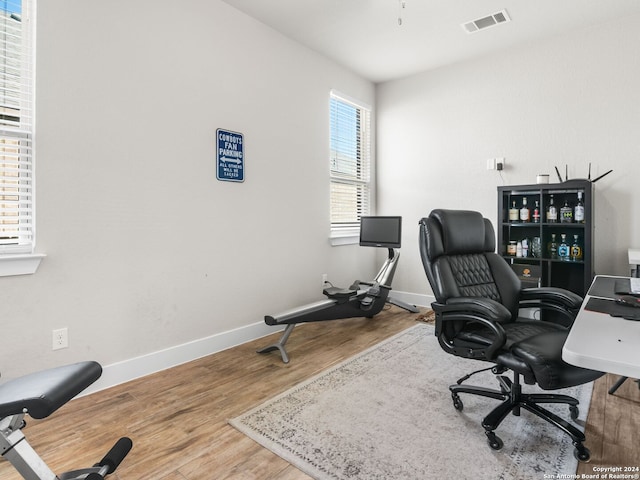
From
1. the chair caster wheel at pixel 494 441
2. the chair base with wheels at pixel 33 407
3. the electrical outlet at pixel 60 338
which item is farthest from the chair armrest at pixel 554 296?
the electrical outlet at pixel 60 338

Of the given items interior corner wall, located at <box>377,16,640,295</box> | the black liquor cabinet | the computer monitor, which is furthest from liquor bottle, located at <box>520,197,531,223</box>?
the computer monitor

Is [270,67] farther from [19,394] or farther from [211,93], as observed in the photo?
[19,394]

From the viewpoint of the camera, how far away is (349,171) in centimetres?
461

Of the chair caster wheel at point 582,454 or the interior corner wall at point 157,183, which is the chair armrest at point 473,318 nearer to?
the chair caster wheel at point 582,454

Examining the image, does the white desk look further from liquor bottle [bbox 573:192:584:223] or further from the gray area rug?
liquor bottle [bbox 573:192:584:223]

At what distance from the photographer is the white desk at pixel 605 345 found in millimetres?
954

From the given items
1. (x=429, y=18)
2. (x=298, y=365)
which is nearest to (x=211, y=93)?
(x=429, y=18)

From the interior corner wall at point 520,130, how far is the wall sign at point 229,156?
2371mm

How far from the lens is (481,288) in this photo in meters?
2.37

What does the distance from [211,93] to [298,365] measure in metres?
2.30

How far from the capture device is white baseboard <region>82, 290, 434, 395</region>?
2.45 meters

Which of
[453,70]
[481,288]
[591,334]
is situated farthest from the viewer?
[453,70]

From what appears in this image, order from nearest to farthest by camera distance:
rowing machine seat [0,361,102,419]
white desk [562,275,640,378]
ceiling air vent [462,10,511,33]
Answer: white desk [562,275,640,378], rowing machine seat [0,361,102,419], ceiling air vent [462,10,511,33]

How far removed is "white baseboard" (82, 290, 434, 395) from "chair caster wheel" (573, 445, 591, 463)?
2.47 meters
